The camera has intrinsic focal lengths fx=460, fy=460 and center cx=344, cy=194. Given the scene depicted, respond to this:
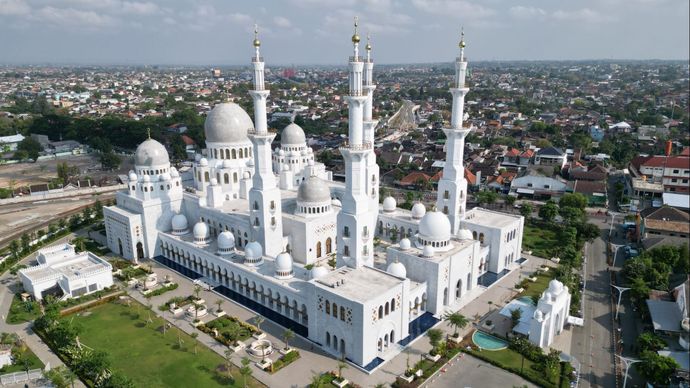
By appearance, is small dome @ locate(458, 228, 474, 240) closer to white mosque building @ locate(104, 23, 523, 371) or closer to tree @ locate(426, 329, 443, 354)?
white mosque building @ locate(104, 23, 523, 371)

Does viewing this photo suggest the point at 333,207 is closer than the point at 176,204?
Yes

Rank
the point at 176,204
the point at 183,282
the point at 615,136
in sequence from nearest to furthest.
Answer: the point at 183,282, the point at 176,204, the point at 615,136

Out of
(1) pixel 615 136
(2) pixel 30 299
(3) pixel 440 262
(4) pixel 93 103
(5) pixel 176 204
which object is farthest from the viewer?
(4) pixel 93 103

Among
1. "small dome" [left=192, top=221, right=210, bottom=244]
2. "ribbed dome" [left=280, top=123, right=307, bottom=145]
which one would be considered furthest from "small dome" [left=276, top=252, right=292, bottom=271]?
"ribbed dome" [left=280, top=123, right=307, bottom=145]

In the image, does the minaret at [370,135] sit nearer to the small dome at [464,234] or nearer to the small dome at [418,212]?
the small dome at [418,212]

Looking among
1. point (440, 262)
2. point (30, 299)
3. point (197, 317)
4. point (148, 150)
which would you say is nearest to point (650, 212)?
point (440, 262)

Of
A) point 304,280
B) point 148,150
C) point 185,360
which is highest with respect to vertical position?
point 148,150

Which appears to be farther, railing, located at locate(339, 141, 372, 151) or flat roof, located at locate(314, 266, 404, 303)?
railing, located at locate(339, 141, 372, 151)

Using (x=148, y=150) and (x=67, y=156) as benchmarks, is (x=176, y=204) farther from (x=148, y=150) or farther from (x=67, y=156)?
(x=67, y=156)
